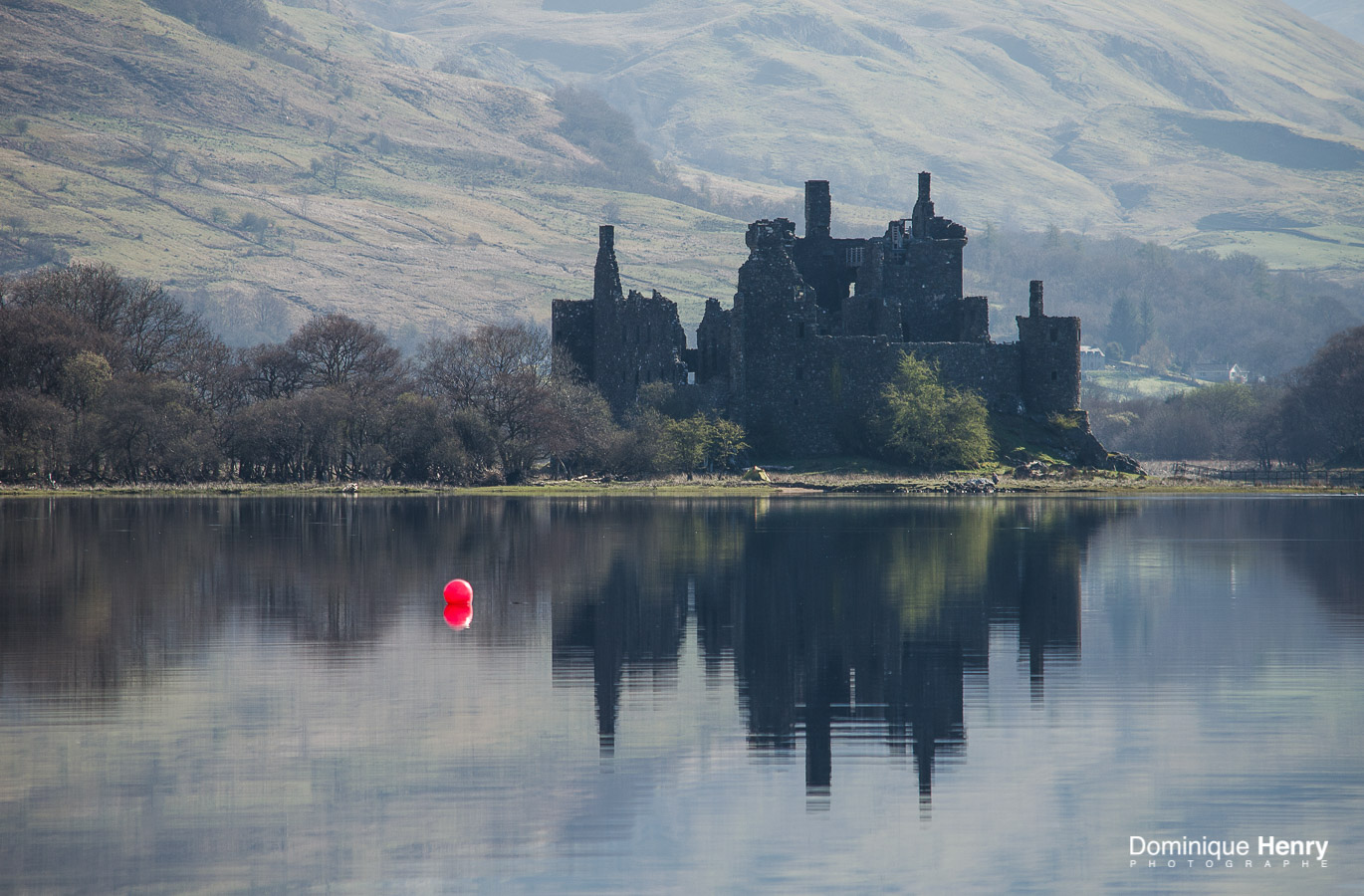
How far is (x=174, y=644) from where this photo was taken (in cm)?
2934

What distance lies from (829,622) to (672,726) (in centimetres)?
1008

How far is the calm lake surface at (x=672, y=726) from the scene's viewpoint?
17.2 m

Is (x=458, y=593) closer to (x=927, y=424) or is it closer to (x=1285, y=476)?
(x=927, y=424)

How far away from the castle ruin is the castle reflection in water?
3752cm

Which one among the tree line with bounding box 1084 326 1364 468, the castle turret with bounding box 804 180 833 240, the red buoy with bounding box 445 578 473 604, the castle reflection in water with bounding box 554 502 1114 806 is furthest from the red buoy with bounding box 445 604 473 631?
the tree line with bounding box 1084 326 1364 468

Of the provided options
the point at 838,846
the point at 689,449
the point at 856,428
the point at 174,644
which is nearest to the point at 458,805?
the point at 838,846

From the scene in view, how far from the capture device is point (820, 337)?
95.2 meters

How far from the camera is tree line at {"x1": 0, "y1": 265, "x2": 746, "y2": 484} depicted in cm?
8525

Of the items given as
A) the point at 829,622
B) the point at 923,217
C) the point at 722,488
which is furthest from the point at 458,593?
the point at 923,217

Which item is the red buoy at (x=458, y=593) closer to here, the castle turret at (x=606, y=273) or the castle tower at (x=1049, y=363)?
the castle turret at (x=606, y=273)

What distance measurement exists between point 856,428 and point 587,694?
71.3m

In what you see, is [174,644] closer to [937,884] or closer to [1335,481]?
[937,884]

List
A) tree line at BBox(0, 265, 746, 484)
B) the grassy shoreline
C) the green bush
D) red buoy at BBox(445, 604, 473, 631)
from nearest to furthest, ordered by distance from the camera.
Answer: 1. red buoy at BBox(445, 604, 473, 631)
2. the grassy shoreline
3. tree line at BBox(0, 265, 746, 484)
4. the green bush

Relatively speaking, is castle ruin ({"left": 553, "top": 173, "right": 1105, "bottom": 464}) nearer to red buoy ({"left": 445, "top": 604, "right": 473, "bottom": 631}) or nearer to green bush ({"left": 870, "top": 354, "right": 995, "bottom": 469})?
green bush ({"left": 870, "top": 354, "right": 995, "bottom": 469})
